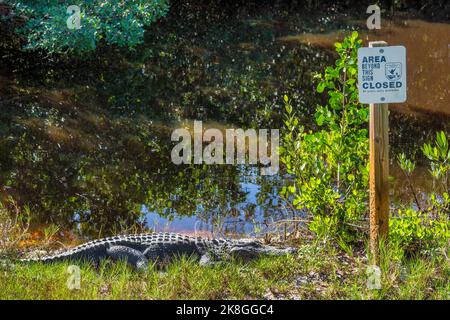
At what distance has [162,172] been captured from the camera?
713cm

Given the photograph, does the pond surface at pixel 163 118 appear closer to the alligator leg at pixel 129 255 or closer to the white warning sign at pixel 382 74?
the alligator leg at pixel 129 255

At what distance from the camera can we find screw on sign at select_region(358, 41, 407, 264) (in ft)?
12.7

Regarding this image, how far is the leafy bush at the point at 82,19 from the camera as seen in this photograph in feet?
32.6

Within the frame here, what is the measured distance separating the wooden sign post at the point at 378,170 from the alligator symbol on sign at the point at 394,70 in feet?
0.52

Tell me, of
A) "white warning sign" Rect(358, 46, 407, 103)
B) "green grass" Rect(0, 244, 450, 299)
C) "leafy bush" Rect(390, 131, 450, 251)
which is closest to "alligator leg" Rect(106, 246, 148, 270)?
"green grass" Rect(0, 244, 450, 299)

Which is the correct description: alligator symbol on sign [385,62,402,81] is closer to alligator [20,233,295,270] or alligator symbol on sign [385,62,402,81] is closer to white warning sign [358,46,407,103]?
white warning sign [358,46,407,103]

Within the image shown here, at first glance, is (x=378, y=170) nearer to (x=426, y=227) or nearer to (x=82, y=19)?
(x=426, y=227)

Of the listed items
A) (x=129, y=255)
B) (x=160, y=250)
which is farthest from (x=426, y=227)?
(x=129, y=255)

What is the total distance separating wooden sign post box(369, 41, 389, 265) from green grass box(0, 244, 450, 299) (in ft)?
0.52

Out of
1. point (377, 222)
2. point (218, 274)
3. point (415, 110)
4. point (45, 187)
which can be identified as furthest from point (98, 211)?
point (415, 110)

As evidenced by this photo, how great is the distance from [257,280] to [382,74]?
1345 millimetres

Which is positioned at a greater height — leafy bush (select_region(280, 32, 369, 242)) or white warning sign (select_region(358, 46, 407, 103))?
white warning sign (select_region(358, 46, 407, 103))

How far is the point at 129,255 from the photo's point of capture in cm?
468

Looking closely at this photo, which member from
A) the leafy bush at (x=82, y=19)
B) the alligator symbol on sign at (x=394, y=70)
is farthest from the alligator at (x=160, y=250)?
the leafy bush at (x=82, y=19)
